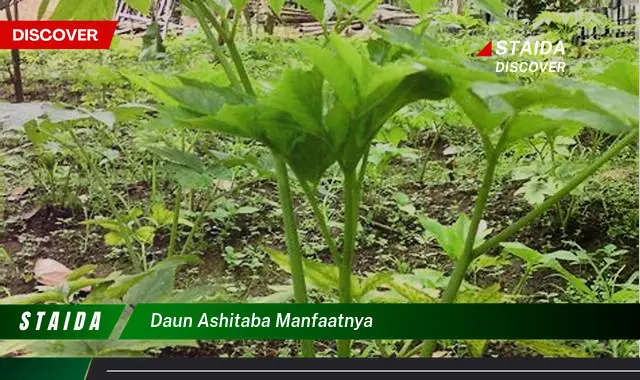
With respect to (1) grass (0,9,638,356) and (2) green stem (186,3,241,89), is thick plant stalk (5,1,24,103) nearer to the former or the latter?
(1) grass (0,9,638,356)

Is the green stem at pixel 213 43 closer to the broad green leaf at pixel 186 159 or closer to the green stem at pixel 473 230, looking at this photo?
the broad green leaf at pixel 186 159

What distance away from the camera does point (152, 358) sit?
25.0 inches

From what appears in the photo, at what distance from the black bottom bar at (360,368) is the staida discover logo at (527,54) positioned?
249 millimetres

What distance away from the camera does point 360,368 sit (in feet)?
2.06

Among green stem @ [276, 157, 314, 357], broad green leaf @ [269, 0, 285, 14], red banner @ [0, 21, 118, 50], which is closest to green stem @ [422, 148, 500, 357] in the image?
green stem @ [276, 157, 314, 357]

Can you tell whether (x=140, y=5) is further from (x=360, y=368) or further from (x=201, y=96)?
(x=360, y=368)

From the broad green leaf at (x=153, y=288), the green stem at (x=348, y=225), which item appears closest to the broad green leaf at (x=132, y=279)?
the broad green leaf at (x=153, y=288)

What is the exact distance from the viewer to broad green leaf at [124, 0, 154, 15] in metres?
0.62

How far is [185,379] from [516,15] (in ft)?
1.39

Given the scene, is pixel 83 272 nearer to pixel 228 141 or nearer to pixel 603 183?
pixel 228 141

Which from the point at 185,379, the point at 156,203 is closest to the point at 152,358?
the point at 185,379

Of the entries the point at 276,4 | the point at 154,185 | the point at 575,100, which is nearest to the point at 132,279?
the point at 154,185

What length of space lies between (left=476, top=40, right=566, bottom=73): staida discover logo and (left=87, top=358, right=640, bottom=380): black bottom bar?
0.82 ft

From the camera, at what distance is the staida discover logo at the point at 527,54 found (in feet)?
2.05
